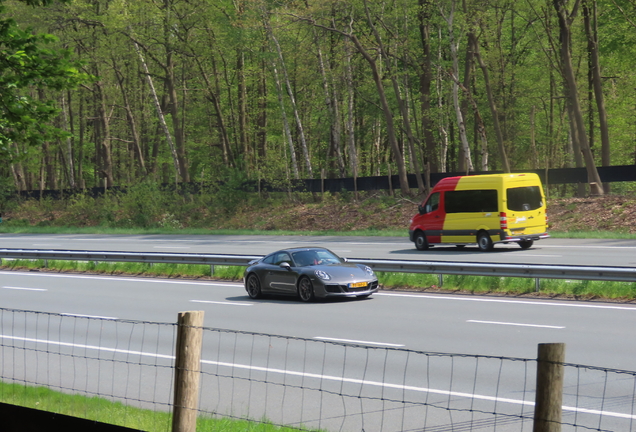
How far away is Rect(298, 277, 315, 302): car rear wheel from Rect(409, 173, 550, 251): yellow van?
34.3ft

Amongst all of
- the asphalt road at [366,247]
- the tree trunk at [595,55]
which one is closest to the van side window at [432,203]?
the asphalt road at [366,247]

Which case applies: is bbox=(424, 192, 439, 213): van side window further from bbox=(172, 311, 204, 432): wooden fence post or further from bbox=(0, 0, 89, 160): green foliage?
bbox=(172, 311, 204, 432): wooden fence post

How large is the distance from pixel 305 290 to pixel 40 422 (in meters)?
12.4

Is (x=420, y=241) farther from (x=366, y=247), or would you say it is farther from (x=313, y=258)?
(x=313, y=258)

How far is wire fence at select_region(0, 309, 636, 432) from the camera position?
24.0ft

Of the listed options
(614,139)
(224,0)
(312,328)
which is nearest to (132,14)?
(224,0)

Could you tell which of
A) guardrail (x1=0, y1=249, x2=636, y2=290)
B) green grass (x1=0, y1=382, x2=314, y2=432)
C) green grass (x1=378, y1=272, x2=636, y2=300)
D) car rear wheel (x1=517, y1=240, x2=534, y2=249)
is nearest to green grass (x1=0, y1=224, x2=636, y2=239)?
car rear wheel (x1=517, y1=240, x2=534, y2=249)

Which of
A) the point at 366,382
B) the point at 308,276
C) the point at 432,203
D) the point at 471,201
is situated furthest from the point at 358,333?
the point at 432,203

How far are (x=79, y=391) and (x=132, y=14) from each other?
41.3 metres

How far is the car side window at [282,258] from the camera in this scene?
17.6 meters

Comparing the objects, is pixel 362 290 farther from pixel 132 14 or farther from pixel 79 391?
pixel 132 14

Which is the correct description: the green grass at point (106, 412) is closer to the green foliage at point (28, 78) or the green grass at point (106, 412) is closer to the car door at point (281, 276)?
the green foliage at point (28, 78)

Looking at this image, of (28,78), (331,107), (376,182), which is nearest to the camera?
(28,78)

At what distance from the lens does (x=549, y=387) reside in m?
3.59
